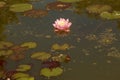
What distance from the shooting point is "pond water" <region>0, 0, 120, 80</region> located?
2646 mm

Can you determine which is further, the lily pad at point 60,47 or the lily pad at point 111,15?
the lily pad at point 111,15

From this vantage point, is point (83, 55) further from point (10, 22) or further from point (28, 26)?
point (10, 22)

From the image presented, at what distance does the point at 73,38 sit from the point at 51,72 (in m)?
0.64

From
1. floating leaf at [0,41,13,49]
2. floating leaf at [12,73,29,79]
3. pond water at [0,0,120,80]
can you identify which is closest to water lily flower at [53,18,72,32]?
pond water at [0,0,120,80]

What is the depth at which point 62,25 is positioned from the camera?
10.7 ft

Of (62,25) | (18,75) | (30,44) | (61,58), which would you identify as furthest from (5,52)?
(62,25)

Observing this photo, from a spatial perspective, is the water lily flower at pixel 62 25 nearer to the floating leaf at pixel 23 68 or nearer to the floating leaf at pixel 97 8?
the floating leaf at pixel 97 8

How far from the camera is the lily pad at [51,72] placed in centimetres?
257

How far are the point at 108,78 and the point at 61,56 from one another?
1.73ft

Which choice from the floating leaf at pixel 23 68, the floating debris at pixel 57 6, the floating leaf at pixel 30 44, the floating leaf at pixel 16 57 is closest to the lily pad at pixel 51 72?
the floating leaf at pixel 23 68

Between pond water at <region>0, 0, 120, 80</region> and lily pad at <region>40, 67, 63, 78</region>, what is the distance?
0.10ft

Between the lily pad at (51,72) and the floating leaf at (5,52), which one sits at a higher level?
the floating leaf at (5,52)

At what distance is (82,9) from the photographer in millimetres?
3711

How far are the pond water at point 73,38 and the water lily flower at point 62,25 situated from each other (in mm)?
51
